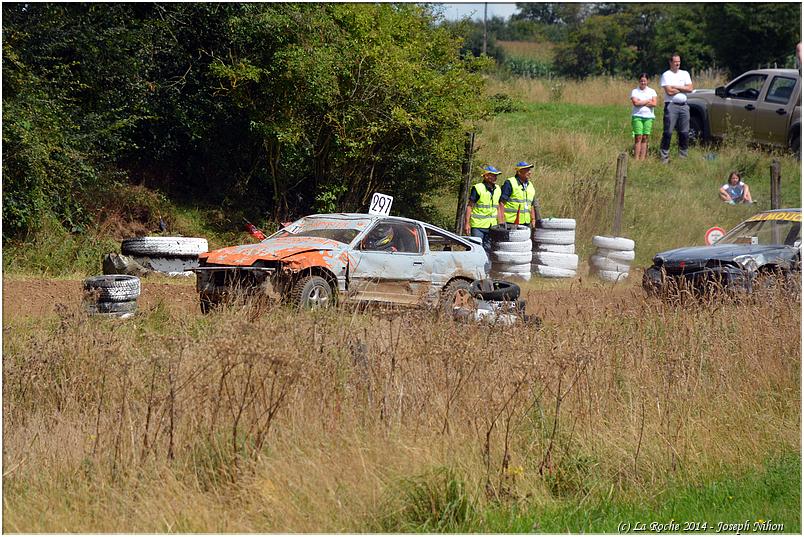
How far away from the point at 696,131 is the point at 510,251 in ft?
38.4

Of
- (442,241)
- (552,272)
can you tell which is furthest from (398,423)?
(552,272)

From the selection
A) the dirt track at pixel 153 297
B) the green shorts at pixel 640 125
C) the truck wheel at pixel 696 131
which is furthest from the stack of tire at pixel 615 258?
the truck wheel at pixel 696 131

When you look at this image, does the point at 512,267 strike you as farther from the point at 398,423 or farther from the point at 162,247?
the point at 398,423

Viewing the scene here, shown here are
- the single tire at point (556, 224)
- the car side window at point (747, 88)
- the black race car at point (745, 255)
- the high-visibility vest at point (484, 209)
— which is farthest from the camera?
the car side window at point (747, 88)

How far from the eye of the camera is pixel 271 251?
1180cm

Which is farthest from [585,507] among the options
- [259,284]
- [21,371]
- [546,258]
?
[546,258]

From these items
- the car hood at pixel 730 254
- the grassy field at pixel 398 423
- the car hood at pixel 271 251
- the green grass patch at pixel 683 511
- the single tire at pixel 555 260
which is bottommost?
the green grass patch at pixel 683 511

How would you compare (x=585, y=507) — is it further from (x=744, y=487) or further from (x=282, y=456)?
(x=282, y=456)

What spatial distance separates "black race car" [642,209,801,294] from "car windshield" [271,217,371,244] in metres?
3.56

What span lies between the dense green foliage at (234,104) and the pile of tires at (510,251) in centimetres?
219

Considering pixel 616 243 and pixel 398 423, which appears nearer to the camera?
pixel 398 423

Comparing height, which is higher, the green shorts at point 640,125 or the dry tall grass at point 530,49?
the dry tall grass at point 530,49

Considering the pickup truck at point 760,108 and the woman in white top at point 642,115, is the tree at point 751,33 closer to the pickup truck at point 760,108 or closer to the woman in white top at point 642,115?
the pickup truck at point 760,108

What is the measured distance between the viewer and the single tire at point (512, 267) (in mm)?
16797
